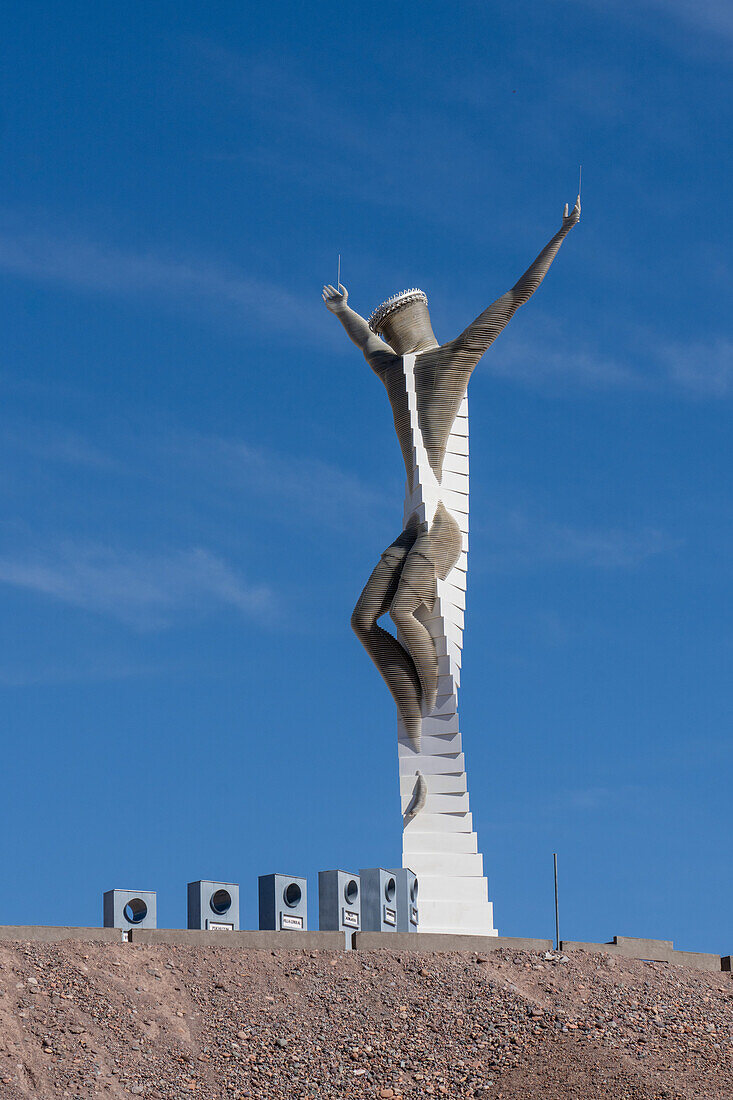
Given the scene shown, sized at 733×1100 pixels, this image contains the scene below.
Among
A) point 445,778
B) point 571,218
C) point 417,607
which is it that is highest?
point 571,218

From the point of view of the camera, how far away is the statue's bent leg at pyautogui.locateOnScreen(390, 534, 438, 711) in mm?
26797

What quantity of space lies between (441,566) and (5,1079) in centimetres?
1215

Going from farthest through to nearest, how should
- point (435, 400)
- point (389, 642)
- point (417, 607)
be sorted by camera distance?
point (435, 400) < point (389, 642) < point (417, 607)

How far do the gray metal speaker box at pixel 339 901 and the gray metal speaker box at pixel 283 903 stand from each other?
11.4 inches

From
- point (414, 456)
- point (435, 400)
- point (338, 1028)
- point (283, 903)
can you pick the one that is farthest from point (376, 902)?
point (435, 400)

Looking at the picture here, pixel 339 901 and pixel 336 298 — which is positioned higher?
pixel 336 298

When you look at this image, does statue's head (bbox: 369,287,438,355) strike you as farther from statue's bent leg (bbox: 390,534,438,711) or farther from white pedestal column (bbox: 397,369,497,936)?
statue's bent leg (bbox: 390,534,438,711)

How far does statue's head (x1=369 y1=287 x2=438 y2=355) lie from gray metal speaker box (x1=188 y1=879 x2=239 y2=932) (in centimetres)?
1029

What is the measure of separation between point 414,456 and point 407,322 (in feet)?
9.25

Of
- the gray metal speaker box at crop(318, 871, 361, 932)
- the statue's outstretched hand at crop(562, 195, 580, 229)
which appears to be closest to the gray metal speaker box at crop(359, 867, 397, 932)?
the gray metal speaker box at crop(318, 871, 361, 932)

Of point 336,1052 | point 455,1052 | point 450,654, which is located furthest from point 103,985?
point 450,654

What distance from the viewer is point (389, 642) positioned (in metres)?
27.3

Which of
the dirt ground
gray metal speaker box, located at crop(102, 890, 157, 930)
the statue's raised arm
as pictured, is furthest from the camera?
the statue's raised arm

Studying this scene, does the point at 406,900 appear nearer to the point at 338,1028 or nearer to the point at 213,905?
the point at 213,905
